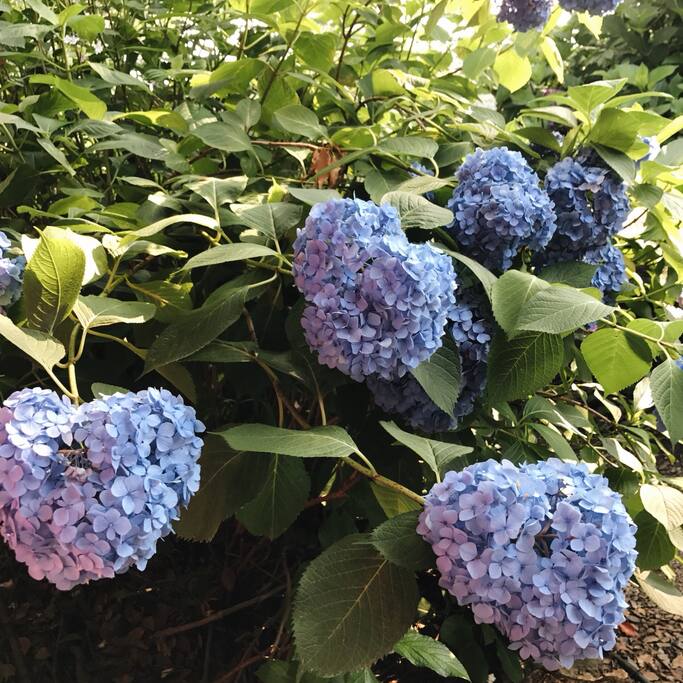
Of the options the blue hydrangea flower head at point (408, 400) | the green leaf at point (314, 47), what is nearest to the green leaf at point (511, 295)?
the blue hydrangea flower head at point (408, 400)

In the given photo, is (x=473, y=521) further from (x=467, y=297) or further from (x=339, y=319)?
(x=467, y=297)

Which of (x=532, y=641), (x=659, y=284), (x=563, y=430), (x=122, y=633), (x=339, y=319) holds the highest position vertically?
(x=339, y=319)

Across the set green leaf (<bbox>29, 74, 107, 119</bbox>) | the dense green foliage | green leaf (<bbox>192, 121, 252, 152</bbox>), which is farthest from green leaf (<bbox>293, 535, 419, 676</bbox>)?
green leaf (<bbox>29, 74, 107, 119</bbox>)

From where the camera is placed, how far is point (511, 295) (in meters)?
0.79

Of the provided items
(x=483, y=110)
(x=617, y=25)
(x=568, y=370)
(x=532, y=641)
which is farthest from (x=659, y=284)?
(x=617, y=25)

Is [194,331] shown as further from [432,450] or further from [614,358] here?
[614,358]

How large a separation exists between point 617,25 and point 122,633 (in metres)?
3.32

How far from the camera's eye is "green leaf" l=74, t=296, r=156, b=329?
0.71 meters

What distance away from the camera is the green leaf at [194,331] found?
714 mm

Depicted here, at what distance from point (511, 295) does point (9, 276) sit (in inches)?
20.9

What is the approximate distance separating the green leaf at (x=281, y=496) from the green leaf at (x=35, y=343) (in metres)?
0.26

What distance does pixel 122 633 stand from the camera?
1.08 m

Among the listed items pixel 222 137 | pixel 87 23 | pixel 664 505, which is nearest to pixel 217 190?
pixel 222 137

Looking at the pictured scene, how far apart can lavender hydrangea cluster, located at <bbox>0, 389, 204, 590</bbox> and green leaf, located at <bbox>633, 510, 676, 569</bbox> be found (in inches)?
26.3
